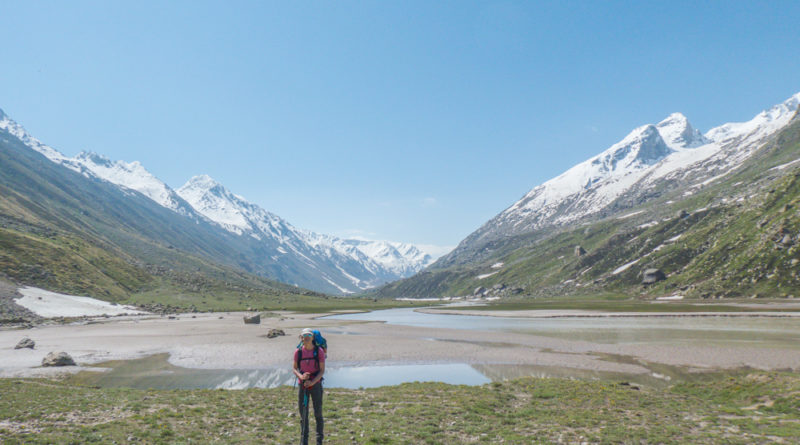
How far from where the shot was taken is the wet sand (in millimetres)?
40000

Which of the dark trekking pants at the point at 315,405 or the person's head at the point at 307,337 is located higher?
the person's head at the point at 307,337

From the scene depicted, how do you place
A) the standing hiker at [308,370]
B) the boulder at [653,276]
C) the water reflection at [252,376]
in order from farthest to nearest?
1. the boulder at [653,276]
2. the water reflection at [252,376]
3. the standing hiker at [308,370]

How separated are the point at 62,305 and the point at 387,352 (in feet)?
357

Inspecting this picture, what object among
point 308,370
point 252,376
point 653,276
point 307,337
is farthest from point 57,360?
point 653,276

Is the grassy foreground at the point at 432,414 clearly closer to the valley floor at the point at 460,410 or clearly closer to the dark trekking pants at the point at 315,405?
the valley floor at the point at 460,410

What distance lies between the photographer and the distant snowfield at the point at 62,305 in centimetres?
10125

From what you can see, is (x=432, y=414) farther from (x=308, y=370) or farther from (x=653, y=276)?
(x=653, y=276)

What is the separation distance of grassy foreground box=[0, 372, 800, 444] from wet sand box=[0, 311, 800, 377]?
40.2 ft

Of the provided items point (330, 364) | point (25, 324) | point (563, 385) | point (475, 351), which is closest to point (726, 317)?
point (475, 351)

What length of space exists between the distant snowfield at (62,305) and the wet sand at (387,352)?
40.4 m

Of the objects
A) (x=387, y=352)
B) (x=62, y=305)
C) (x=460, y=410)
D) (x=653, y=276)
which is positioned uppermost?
(x=62, y=305)

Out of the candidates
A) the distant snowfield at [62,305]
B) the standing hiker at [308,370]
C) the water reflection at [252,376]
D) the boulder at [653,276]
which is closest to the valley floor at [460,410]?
the standing hiker at [308,370]

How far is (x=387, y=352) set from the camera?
168 feet

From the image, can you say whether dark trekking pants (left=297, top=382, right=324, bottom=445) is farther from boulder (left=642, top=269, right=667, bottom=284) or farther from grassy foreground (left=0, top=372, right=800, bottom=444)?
boulder (left=642, top=269, right=667, bottom=284)
